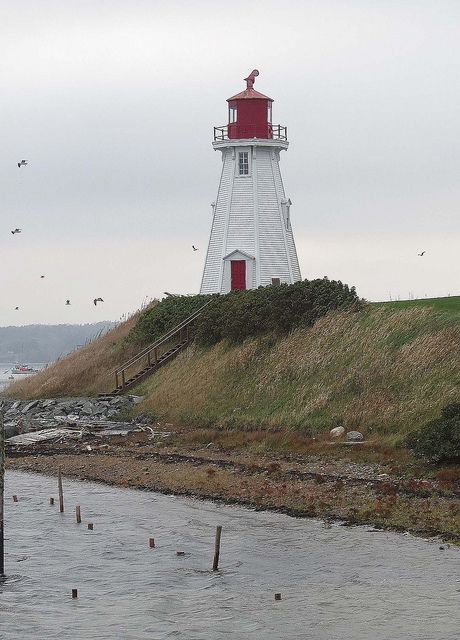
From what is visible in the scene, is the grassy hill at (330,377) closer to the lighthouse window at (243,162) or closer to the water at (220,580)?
the water at (220,580)

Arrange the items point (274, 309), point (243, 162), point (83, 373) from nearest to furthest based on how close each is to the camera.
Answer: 1. point (274, 309)
2. point (83, 373)
3. point (243, 162)

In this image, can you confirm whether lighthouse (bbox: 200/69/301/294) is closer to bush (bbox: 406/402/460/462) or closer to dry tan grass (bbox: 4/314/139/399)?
dry tan grass (bbox: 4/314/139/399)

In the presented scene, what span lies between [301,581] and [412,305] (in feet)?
82.3

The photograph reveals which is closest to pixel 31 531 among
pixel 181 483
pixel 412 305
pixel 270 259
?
pixel 181 483

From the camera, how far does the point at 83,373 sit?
209ft

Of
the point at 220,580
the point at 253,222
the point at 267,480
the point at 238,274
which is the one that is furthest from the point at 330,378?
the point at 253,222

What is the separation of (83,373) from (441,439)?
106 feet

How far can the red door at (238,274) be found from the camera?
66688mm

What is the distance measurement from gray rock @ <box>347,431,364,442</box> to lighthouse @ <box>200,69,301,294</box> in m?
27.4

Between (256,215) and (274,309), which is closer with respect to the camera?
(274,309)

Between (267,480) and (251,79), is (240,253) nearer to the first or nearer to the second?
(251,79)

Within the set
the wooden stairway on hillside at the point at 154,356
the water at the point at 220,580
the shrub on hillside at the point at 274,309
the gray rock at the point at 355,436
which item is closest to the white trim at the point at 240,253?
the wooden stairway on hillside at the point at 154,356

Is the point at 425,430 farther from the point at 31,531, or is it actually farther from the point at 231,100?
the point at 231,100

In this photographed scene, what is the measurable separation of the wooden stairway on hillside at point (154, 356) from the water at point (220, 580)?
25.0 metres
